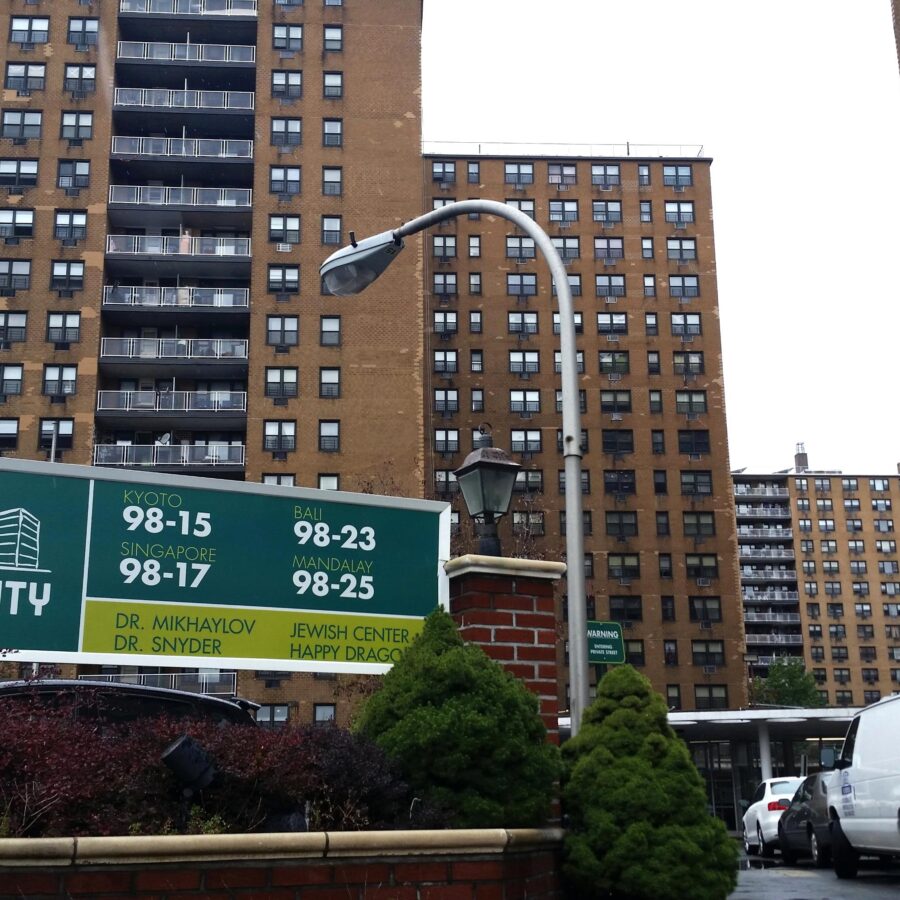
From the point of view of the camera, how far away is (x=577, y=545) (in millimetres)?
8953

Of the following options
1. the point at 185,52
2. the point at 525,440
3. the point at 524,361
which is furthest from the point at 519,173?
the point at 185,52

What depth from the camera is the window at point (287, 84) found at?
6191cm

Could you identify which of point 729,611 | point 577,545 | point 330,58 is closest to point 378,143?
point 330,58

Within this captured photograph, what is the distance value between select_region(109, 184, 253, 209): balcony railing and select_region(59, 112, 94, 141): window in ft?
9.46

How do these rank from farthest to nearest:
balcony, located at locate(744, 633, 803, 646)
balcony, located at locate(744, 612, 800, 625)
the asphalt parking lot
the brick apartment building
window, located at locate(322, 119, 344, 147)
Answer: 1. balcony, located at locate(744, 612, 800, 625)
2. balcony, located at locate(744, 633, 803, 646)
3. window, located at locate(322, 119, 344, 147)
4. the brick apartment building
5. the asphalt parking lot

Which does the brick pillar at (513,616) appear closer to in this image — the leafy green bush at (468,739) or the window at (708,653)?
the leafy green bush at (468,739)

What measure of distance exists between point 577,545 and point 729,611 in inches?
2606

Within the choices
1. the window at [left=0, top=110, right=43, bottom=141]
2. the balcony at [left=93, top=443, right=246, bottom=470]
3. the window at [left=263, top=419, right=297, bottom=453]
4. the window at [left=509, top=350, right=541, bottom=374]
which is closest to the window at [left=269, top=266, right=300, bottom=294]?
the window at [left=263, top=419, right=297, bottom=453]

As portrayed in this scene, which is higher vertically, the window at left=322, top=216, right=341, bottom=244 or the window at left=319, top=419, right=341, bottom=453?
the window at left=322, top=216, right=341, bottom=244

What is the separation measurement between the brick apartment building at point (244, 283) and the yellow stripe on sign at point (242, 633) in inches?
1652

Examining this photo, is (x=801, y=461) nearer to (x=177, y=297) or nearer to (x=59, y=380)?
(x=177, y=297)

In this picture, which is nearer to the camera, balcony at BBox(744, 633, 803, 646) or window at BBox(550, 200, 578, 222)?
window at BBox(550, 200, 578, 222)

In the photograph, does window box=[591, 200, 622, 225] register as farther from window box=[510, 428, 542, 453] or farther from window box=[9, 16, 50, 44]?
window box=[9, 16, 50, 44]

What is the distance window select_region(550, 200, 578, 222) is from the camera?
7750cm
